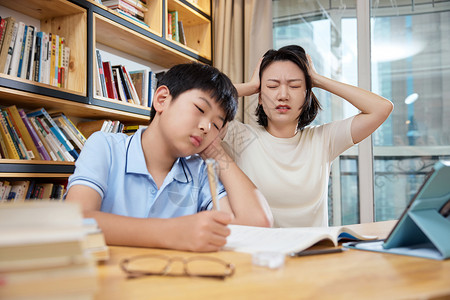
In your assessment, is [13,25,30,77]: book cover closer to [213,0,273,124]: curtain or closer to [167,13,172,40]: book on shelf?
[167,13,172,40]: book on shelf

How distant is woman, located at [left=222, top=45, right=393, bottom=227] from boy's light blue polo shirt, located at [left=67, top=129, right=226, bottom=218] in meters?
0.43

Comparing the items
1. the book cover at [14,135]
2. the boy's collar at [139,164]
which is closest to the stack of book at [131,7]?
the book cover at [14,135]

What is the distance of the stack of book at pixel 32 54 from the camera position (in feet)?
5.71

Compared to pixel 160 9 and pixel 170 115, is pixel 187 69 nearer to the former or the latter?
pixel 170 115

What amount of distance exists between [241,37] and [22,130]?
77.6 inches

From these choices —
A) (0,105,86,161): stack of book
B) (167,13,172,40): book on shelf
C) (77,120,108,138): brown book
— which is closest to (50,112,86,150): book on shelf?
(0,105,86,161): stack of book

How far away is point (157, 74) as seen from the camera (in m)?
2.88

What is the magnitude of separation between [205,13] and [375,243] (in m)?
2.77

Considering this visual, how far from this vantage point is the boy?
105 cm

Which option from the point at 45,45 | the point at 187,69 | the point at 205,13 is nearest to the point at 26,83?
the point at 45,45

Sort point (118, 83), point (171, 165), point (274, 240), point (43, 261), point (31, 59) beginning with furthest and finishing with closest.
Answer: point (118, 83) < point (31, 59) < point (171, 165) < point (274, 240) < point (43, 261)

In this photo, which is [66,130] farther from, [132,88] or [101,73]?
[132,88]

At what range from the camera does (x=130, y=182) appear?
Answer: 111 cm

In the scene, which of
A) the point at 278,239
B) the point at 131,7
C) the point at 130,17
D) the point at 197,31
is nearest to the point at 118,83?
the point at 130,17
